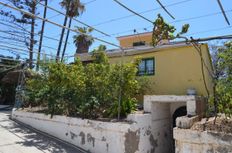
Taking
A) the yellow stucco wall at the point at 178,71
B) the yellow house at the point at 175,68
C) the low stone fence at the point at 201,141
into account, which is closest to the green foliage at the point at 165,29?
the low stone fence at the point at 201,141

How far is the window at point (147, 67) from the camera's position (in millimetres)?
12977

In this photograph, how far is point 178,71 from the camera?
12.1 meters

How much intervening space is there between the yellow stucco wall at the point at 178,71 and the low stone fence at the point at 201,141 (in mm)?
4379

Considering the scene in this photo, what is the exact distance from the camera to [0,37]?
12.3 metres

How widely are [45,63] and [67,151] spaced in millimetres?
6257

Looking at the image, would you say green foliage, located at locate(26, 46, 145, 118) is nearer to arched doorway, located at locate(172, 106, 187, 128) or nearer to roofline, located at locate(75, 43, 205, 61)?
roofline, located at locate(75, 43, 205, 61)

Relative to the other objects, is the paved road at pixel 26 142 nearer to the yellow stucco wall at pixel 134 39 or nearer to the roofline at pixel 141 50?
the roofline at pixel 141 50

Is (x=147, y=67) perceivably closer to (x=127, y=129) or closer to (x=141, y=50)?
(x=141, y=50)

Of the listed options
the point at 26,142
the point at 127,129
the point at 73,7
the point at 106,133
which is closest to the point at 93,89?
the point at 106,133

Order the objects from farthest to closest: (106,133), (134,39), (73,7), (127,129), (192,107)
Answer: (73,7) < (134,39) < (106,133) < (192,107) < (127,129)

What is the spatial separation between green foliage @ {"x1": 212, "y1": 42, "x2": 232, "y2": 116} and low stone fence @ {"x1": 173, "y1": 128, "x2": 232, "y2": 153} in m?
0.96

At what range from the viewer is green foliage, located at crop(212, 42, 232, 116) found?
738 centimetres

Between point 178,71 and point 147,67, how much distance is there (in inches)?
74.8

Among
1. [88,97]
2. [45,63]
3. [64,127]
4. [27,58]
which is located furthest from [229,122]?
[27,58]
